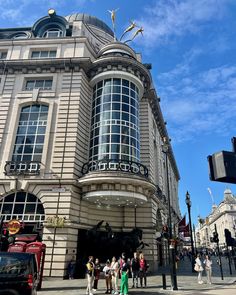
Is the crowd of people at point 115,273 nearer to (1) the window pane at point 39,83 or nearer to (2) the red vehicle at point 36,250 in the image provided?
(2) the red vehicle at point 36,250

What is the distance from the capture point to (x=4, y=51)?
93.2 ft

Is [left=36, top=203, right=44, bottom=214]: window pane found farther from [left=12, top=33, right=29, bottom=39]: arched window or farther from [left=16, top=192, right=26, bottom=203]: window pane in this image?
[left=12, top=33, right=29, bottom=39]: arched window

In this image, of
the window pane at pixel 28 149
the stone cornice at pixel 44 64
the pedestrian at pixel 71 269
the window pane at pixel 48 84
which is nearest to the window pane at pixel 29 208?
the window pane at pixel 28 149

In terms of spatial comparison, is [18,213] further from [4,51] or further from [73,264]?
[4,51]

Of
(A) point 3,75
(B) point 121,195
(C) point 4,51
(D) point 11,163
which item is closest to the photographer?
(B) point 121,195

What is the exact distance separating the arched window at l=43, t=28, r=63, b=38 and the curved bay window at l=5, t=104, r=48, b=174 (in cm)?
938

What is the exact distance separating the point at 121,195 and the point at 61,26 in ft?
67.6

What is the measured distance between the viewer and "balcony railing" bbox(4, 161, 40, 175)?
21.8 meters

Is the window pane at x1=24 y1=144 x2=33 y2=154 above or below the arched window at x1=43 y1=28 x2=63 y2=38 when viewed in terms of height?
below

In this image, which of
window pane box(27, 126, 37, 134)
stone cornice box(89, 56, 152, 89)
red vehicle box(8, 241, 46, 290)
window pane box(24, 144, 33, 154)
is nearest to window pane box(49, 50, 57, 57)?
stone cornice box(89, 56, 152, 89)

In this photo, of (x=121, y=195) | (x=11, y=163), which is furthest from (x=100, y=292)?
(x=11, y=163)

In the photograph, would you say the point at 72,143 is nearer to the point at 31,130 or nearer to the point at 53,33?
the point at 31,130

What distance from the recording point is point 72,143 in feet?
74.5

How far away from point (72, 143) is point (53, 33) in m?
14.7
